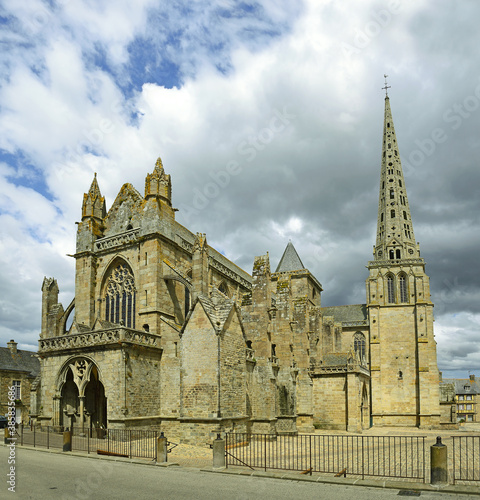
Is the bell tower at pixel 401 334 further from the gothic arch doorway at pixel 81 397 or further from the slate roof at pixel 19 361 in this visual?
the slate roof at pixel 19 361

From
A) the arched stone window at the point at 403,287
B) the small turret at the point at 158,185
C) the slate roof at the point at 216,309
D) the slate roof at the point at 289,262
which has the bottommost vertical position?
the slate roof at the point at 216,309

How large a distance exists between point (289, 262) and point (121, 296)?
2375cm

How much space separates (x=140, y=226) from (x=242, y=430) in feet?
39.9

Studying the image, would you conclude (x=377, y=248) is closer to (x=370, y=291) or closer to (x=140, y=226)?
(x=370, y=291)

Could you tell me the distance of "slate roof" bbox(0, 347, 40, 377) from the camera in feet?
131

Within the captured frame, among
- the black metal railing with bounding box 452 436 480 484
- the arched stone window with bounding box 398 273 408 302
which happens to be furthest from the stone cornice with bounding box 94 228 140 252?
the arched stone window with bounding box 398 273 408 302

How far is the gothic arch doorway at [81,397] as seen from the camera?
71.3 feet

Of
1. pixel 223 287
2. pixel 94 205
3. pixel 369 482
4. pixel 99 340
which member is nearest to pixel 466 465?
pixel 369 482

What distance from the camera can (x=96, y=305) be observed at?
90.1 ft

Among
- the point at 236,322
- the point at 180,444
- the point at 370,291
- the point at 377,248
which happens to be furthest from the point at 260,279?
the point at 377,248

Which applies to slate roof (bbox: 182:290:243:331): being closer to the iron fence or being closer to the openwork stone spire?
the iron fence

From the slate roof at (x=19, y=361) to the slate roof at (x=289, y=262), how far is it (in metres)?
24.1

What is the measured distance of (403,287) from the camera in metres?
47.4

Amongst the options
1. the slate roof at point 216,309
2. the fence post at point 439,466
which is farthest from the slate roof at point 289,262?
the fence post at point 439,466
